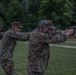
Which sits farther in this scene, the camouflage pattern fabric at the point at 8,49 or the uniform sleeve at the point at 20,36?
the camouflage pattern fabric at the point at 8,49

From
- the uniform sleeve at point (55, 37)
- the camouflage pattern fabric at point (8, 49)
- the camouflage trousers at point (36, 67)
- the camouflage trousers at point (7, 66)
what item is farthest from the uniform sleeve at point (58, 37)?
the camouflage trousers at point (7, 66)

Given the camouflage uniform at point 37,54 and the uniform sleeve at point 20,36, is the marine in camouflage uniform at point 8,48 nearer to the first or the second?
the uniform sleeve at point 20,36

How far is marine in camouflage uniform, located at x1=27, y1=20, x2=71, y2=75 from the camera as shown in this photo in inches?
259

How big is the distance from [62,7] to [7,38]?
3990 cm

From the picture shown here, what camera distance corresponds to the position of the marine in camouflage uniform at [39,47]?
6.59 metres

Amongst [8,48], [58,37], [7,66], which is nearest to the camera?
[58,37]

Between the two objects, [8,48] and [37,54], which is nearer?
[37,54]

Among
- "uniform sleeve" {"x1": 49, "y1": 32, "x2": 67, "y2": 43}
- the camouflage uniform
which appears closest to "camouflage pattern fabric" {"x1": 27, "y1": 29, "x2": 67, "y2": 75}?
the camouflage uniform

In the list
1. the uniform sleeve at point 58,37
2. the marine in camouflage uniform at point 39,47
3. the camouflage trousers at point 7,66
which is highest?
the uniform sleeve at point 58,37

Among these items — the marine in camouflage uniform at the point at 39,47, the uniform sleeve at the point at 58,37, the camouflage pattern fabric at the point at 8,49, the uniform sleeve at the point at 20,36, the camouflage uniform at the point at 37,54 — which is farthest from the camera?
the camouflage pattern fabric at the point at 8,49

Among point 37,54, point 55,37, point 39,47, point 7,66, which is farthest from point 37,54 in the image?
point 7,66

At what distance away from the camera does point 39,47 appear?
22.3 ft

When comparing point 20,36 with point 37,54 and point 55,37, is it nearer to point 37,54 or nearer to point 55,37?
point 37,54

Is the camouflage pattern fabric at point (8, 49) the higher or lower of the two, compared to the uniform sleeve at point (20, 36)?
lower
